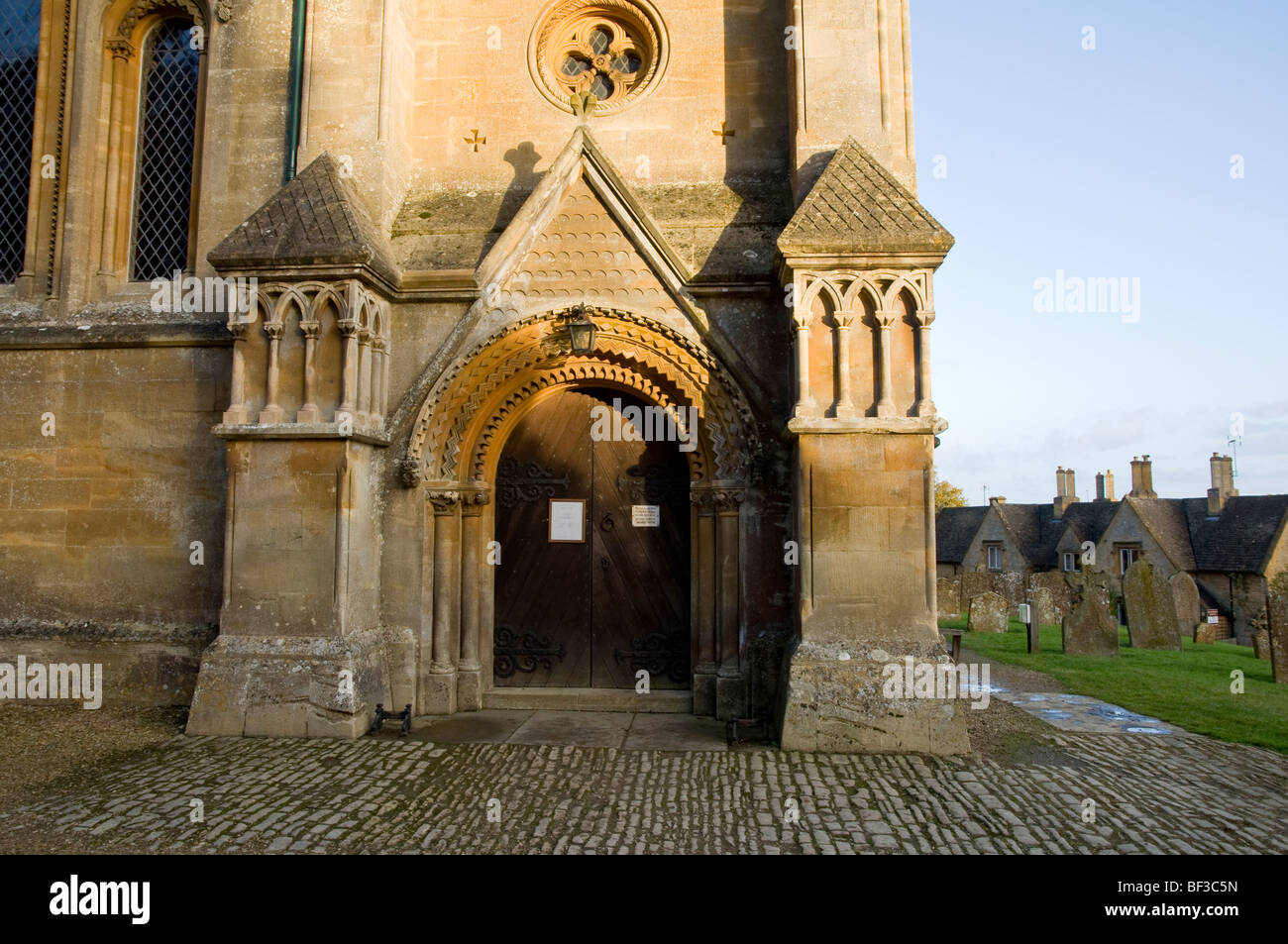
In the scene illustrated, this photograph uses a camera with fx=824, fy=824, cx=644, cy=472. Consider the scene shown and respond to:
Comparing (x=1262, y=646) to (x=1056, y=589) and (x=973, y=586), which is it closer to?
(x=1056, y=589)

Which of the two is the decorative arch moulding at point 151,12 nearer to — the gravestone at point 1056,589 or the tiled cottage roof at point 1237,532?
the gravestone at point 1056,589

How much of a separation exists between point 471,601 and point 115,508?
376 centimetres

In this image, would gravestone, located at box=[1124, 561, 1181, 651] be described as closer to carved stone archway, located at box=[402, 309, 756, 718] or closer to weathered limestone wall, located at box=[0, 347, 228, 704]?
carved stone archway, located at box=[402, 309, 756, 718]

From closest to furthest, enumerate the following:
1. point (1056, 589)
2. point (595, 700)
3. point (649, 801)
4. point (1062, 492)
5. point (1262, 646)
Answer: point (649, 801), point (595, 700), point (1262, 646), point (1056, 589), point (1062, 492)

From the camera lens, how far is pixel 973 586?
18.3 meters

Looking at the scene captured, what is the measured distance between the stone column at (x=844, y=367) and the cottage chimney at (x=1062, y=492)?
37688mm

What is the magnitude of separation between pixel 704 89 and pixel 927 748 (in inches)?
258

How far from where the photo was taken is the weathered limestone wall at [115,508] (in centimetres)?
798

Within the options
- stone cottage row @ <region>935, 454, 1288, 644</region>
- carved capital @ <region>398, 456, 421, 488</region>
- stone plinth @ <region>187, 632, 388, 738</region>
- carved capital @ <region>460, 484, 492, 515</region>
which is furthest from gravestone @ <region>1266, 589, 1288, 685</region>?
stone cottage row @ <region>935, 454, 1288, 644</region>

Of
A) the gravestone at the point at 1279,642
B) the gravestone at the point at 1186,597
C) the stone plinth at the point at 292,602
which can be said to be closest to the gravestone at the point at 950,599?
the gravestone at the point at 1186,597

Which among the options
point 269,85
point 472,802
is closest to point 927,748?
point 472,802

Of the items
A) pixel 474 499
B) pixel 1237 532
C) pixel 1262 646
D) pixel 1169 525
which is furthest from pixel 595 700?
pixel 1169 525

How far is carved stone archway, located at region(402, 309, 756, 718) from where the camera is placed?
7.39 metres

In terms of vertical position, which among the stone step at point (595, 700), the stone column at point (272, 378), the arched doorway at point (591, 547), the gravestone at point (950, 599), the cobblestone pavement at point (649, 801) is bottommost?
the cobblestone pavement at point (649, 801)
